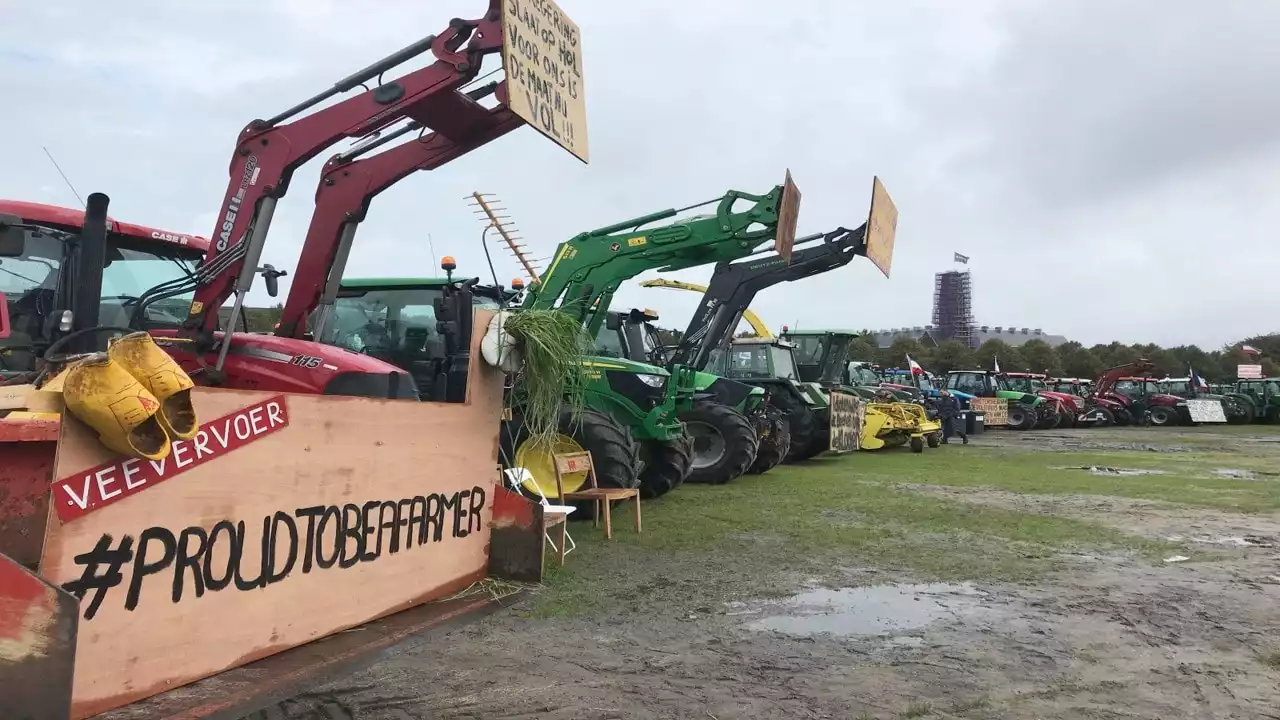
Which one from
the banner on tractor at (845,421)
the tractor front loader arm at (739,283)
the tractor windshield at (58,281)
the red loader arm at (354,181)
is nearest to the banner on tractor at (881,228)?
the tractor front loader arm at (739,283)

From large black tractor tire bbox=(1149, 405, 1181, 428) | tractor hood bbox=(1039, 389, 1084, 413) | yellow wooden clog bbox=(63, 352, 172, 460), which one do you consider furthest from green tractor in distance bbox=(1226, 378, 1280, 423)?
yellow wooden clog bbox=(63, 352, 172, 460)

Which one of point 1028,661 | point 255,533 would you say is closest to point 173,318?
point 255,533

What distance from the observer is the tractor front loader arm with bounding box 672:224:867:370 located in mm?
11781

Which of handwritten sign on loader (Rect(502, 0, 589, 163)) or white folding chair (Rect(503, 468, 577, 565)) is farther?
white folding chair (Rect(503, 468, 577, 565))

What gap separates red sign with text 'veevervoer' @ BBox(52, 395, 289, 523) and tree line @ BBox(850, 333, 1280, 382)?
156ft

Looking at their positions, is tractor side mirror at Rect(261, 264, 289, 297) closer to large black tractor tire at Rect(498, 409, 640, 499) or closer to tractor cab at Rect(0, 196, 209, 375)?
tractor cab at Rect(0, 196, 209, 375)

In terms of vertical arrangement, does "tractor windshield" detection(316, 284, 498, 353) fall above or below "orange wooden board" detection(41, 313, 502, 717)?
above

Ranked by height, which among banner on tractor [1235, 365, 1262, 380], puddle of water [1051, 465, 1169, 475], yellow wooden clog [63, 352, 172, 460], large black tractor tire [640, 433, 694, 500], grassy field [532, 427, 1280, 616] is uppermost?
banner on tractor [1235, 365, 1262, 380]

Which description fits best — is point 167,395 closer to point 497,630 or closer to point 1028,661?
A: point 497,630

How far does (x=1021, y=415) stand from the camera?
2511cm

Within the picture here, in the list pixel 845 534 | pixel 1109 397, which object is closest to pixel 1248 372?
pixel 1109 397

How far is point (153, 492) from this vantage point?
2.63 m

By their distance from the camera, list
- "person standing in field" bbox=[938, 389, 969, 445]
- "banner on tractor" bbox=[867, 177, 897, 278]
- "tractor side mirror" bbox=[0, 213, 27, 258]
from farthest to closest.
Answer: "person standing in field" bbox=[938, 389, 969, 445], "banner on tractor" bbox=[867, 177, 897, 278], "tractor side mirror" bbox=[0, 213, 27, 258]

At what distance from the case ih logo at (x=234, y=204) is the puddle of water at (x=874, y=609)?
11.6 feet
